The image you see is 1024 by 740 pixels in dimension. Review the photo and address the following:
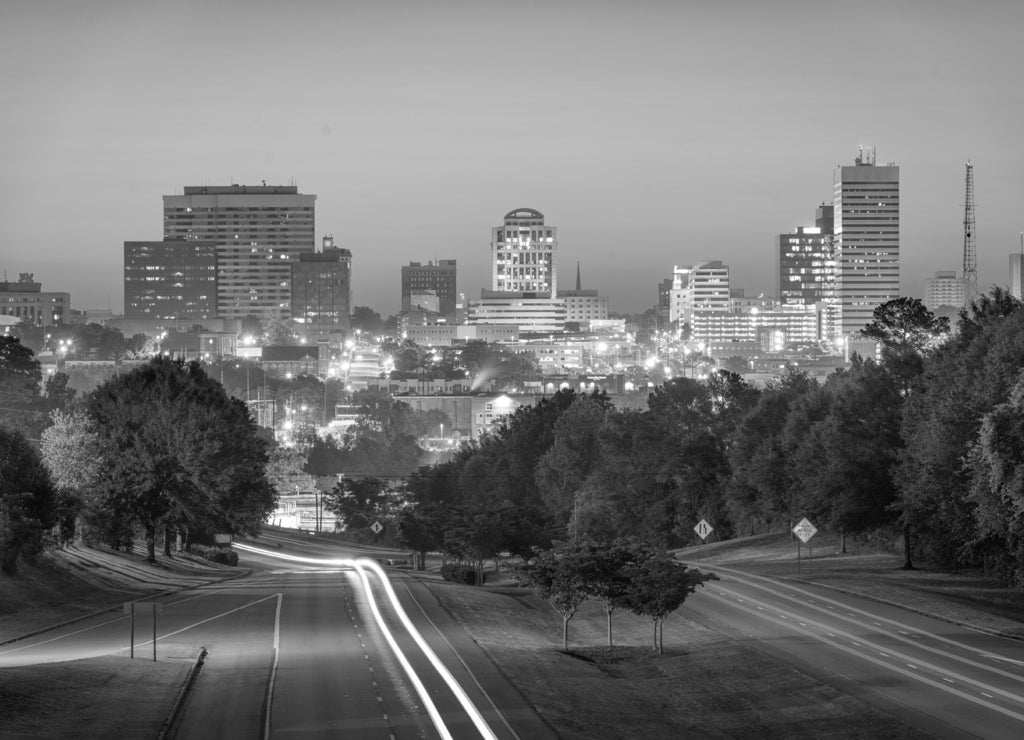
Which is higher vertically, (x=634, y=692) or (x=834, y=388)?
(x=834, y=388)

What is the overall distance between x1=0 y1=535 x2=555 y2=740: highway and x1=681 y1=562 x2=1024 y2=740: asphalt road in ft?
34.4

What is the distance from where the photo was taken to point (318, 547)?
5182 inches

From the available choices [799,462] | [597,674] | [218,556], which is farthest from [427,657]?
[218,556]

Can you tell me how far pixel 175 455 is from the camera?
85.6m

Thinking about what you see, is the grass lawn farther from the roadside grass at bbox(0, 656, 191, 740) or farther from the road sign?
the road sign

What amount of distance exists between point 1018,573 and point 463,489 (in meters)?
95.9

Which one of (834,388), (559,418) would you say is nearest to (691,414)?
(559,418)

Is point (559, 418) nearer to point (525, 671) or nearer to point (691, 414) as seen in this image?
point (691, 414)

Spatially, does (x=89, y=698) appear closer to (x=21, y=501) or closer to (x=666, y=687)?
(x=666, y=687)

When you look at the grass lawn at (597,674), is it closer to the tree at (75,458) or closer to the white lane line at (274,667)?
the white lane line at (274,667)

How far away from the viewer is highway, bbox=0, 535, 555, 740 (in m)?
36.9

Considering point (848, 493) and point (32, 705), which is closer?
point (32, 705)

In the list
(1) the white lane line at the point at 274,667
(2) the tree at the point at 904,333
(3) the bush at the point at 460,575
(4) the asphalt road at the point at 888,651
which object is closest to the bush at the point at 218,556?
(3) the bush at the point at 460,575

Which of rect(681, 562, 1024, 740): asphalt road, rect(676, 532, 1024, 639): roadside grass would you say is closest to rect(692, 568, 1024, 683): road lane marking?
rect(681, 562, 1024, 740): asphalt road
